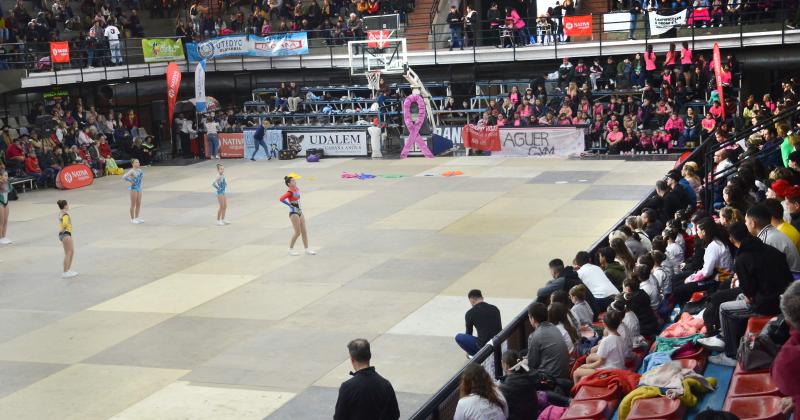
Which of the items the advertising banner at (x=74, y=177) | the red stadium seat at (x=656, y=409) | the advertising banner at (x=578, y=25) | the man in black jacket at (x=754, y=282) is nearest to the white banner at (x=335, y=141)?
the advertising banner at (x=74, y=177)

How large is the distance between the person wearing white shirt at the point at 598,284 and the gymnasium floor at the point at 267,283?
2316 millimetres

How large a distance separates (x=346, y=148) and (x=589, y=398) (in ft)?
97.6

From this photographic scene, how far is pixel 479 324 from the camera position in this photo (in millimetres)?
13695

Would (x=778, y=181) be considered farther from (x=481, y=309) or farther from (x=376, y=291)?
(x=376, y=291)

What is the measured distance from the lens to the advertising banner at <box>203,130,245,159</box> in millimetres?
41531

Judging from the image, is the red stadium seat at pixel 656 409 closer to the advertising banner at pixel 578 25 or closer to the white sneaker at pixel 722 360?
the white sneaker at pixel 722 360

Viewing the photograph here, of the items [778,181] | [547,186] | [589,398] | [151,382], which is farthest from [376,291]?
[547,186]

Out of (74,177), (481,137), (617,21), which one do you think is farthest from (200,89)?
(617,21)

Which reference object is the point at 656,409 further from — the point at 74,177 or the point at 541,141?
the point at 74,177

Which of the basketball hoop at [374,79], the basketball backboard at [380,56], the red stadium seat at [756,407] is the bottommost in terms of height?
the red stadium seat at [756,407]

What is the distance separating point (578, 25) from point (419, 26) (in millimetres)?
7917

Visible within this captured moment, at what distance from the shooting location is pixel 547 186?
30.2m

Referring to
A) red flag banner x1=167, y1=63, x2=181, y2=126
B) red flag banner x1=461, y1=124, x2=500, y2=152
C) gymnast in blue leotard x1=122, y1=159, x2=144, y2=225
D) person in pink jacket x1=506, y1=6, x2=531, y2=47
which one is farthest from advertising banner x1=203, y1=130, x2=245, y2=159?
gymnast in blue leotard x1=122, y1=159, x2=144, y2=225

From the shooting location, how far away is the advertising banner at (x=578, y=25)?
3916 cm
